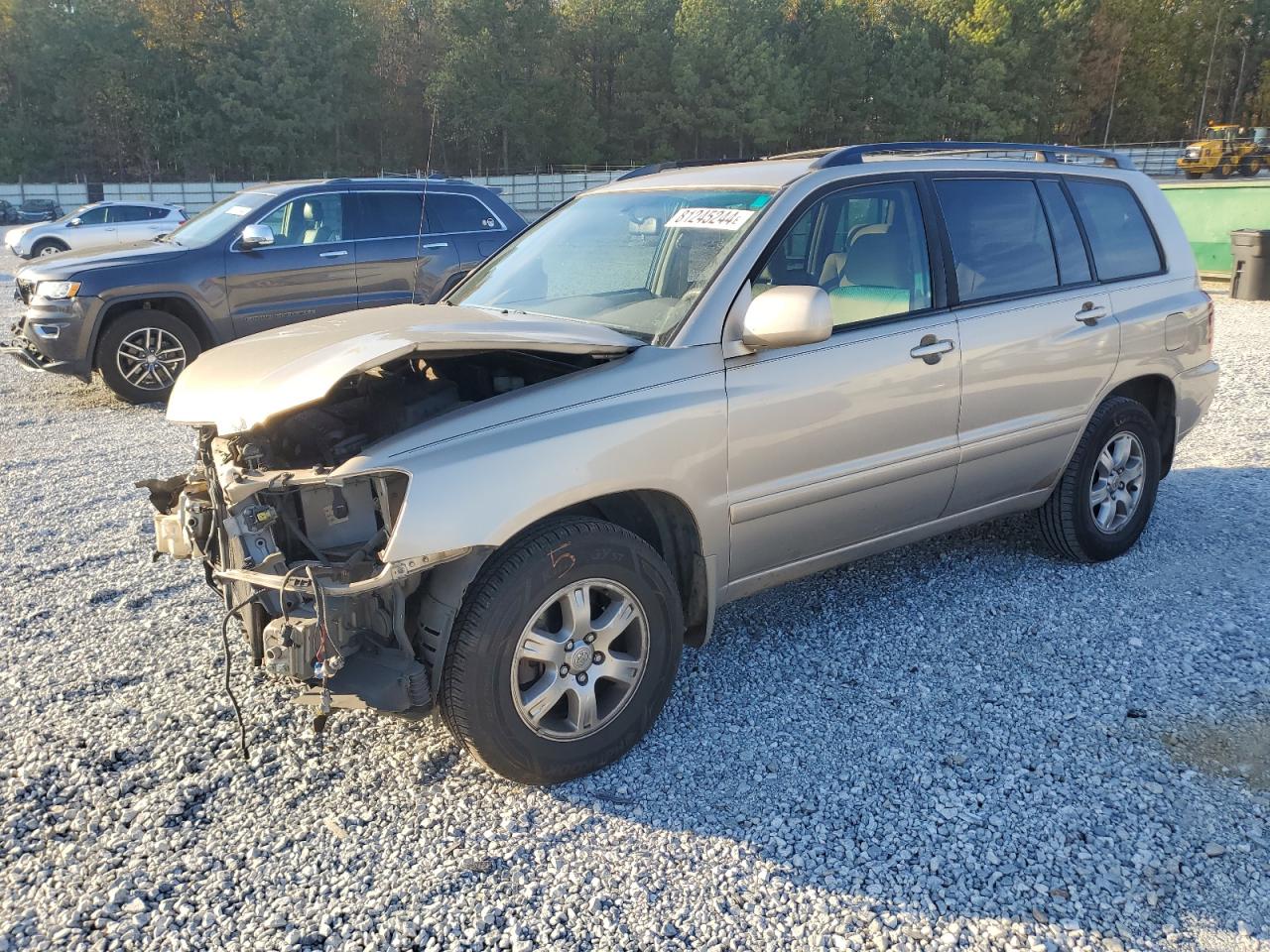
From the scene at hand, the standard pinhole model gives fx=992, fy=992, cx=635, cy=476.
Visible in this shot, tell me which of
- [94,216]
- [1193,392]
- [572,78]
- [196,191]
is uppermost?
[572,78]

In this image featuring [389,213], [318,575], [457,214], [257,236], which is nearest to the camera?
[318,575]

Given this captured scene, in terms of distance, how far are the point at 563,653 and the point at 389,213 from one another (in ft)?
25.0

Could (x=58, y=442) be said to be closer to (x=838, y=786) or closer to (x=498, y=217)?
(x=498, y=217)

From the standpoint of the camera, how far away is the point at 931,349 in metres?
3.92

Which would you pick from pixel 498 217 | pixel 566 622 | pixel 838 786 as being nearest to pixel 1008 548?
pixel 838 786

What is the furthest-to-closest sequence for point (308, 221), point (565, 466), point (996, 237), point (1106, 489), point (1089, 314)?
point (308, 221) < point (1106, 489) < point (1089, 314) < point (996, 237) < point (565, 466)

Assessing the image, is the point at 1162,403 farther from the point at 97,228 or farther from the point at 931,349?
the point at 97,228

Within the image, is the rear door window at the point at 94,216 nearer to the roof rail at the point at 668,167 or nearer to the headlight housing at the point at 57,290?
the headlight housing at the point at 57,290

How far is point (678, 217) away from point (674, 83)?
6562cm

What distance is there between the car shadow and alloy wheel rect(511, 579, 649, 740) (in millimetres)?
231

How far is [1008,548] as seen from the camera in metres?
5.18

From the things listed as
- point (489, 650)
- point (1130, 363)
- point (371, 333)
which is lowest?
point (489, 650)

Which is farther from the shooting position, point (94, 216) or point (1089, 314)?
point (94, 216)

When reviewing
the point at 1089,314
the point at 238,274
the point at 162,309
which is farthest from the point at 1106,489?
the point at 162,309
